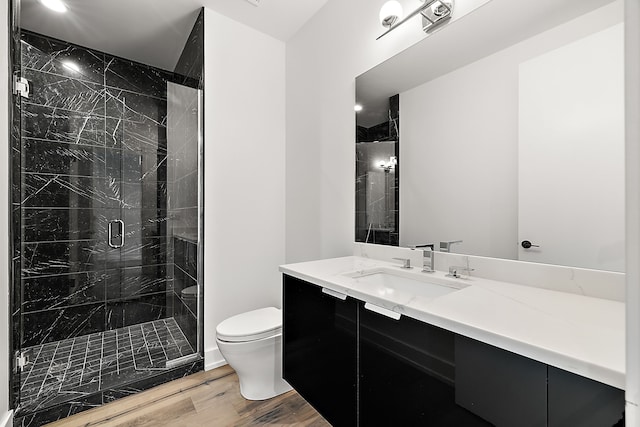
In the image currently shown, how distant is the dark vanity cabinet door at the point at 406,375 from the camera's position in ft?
2.76

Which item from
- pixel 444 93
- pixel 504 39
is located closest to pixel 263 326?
pixel 444 93

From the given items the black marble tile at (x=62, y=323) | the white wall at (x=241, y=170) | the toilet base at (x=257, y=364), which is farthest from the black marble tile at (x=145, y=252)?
the toilet base at (x=257, y=364)

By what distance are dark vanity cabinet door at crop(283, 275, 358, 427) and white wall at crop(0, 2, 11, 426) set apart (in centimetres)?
136

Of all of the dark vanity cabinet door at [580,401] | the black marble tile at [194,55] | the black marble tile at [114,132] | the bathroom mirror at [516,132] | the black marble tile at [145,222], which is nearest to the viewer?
the dark vanity cabinet door at [580,401]

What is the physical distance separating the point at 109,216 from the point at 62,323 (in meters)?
0.95

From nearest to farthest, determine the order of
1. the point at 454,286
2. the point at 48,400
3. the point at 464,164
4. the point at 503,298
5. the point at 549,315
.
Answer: the point at 549,315 → the point at 503,298 → the point at 454,286 → the point at 464,164 → the point at 48,400

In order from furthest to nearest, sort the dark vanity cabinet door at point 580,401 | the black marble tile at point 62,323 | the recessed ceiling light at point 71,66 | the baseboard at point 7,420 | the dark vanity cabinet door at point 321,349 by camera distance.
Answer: the recessed ceiling light at point 71,66
the black marble tile at point 62,323
the baseboard at point 7,420
the dark vanity cabinet door at point 321,349
the dark vanity cabinet door at point 580,401

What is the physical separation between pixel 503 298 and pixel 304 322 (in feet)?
2.82

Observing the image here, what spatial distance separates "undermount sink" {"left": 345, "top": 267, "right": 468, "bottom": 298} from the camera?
130 centimetres

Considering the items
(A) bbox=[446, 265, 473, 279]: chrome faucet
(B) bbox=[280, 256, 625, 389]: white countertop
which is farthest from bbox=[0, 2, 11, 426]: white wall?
(A) bbox=[446, 265, 473, 279]: chrome faucet

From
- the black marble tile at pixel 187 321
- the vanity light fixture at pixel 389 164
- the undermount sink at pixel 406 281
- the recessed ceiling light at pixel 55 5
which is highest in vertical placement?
the recessed ceiling light at pixel 55 5

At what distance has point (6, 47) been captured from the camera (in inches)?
58.4

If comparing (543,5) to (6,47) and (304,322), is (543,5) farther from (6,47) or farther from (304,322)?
(6,47)

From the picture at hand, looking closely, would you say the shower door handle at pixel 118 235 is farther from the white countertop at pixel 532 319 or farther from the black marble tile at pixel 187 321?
the white countertop at pixel 532 319
